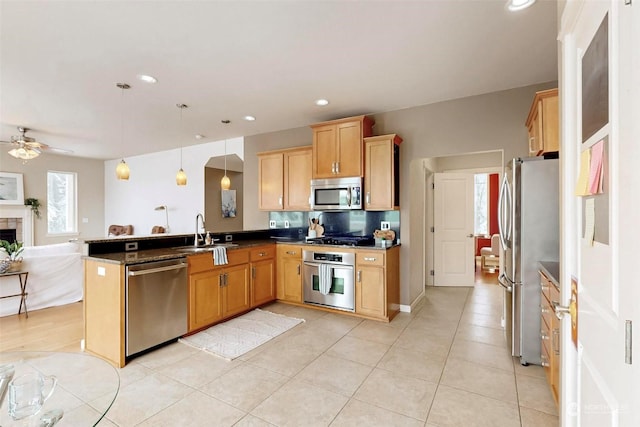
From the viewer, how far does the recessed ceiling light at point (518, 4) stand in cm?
188

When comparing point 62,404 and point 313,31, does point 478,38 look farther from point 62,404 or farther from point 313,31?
point 62,404

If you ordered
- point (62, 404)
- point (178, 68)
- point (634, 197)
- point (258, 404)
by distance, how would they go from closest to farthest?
point (634, 197), point (62, 404), point (258, 404), point (178, 68)

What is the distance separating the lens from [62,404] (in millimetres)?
1372

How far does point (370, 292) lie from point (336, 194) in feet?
4.61

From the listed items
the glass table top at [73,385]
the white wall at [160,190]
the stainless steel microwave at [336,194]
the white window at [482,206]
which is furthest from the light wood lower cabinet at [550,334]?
the white window at [482,206]

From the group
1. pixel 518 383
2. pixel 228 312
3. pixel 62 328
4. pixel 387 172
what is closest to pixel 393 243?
pixel 387 172

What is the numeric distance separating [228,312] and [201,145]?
3.99 m

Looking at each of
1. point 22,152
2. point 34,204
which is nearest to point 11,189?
point 34,204

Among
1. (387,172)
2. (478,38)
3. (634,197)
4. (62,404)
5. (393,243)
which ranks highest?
(478,38)

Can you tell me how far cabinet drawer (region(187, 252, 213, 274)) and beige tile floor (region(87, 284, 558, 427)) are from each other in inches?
30.5

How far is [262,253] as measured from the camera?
4109 mm

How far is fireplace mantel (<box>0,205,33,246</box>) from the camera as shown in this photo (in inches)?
254

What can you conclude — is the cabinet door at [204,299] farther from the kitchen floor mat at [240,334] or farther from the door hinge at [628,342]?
the door hinge at [628,342]

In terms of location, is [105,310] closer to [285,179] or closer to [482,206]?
[285,179]
